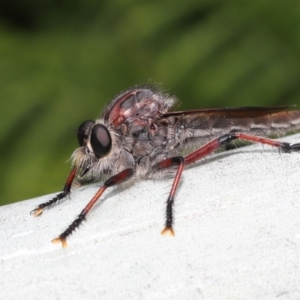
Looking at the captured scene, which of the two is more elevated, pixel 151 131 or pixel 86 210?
pixel 86 210

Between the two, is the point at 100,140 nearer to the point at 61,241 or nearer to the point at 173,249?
the point at 61,241

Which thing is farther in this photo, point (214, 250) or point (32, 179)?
point (32, 179)

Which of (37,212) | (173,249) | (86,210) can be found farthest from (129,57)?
(173,249)

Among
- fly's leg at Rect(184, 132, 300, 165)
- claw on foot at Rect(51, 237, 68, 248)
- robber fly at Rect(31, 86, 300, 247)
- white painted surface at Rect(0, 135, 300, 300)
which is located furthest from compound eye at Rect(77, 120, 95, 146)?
claw on foot at Rect(51, 237, 68, 248)

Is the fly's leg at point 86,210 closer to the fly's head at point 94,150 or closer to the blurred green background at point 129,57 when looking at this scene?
the fly's head at point 94,150

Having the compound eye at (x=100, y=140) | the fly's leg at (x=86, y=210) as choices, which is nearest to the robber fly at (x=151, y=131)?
the compound eye at (x=100, y=140)

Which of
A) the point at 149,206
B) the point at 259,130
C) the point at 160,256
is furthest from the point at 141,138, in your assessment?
the point at 160,256

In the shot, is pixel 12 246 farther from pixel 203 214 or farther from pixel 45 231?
pixel 203 214

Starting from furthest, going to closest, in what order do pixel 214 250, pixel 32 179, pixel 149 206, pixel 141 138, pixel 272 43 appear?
pixel 272 43
pixel 32 179
pixel 141 138
pixel 149 206
pixel 214 250

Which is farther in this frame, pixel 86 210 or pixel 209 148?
pixel 209 148
